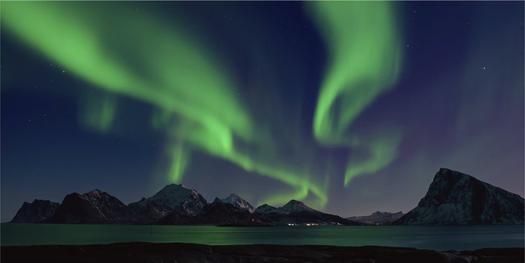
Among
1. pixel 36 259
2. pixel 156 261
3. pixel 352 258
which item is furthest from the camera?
pixel 352 258

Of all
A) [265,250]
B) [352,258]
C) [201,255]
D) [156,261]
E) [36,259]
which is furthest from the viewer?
[265,250]

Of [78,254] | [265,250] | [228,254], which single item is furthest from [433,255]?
[78,254]

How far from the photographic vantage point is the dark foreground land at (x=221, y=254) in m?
44.2

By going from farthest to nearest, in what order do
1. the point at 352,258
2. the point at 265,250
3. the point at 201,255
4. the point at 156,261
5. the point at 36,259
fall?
the point at 265,250 → the point at 352,258 → the point at 201,255 → the point at 156,261 → the point at 36,259

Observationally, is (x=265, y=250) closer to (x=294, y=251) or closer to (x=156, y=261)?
(x=294, y=251)

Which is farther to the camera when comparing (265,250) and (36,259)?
(265,250)

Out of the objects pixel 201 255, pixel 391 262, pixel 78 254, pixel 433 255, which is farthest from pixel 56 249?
pixel 433 255

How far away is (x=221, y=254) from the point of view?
50438mm

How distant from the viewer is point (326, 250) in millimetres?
59188

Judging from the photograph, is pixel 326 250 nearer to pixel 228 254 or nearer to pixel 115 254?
pixel 228 254

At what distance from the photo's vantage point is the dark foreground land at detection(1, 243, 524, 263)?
44.2 m

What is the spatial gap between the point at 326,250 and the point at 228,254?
13.9m

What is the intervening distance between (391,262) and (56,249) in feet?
108

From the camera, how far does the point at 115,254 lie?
46969 millimetres
